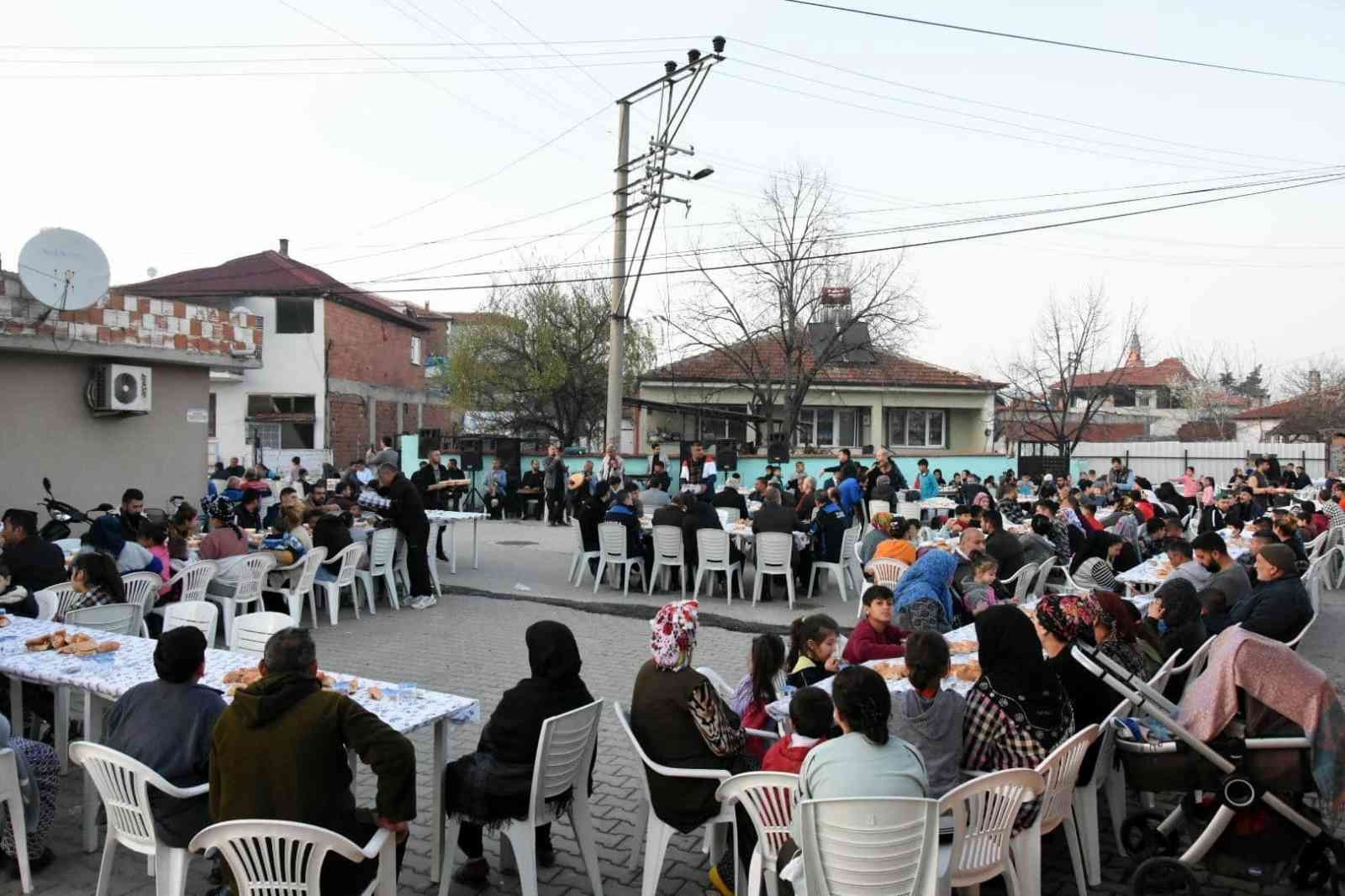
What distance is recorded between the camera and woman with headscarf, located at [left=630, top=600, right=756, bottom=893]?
392cm

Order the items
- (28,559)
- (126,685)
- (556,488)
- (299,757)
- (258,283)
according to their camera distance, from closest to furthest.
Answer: (299,757) → (126,685) → (28,559) → (556,488) → (258,283)

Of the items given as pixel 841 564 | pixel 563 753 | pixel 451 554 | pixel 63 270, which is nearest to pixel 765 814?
pixel 563 753

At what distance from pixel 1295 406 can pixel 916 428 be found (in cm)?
1944

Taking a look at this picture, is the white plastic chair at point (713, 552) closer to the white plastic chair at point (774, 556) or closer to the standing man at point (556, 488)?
the white plastic chair at point (774, 556)

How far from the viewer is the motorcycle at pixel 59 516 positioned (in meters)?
10.1

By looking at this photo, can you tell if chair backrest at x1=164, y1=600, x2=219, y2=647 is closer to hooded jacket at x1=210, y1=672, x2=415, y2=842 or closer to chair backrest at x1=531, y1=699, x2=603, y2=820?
hooded jacket at x1=210, y1=672, x2=415, y2=842

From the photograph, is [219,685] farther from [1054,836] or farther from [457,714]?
[1054,836]

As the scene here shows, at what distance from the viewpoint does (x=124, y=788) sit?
3596 mm

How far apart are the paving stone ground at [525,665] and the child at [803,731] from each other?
0.93 m

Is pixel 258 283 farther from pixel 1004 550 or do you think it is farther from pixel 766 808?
pixel 766 808

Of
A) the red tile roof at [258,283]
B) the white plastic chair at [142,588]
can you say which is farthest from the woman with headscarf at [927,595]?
the red tile roof at [258,283]

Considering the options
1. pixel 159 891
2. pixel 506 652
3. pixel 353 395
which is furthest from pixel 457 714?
pixel 353 395

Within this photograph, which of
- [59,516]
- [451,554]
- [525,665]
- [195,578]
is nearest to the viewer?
[195,578]

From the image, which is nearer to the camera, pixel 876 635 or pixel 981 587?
pixel 876 635
